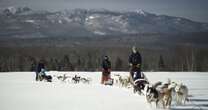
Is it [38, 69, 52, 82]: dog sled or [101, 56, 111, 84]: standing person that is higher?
[101, 56, 111, 84]: standing person

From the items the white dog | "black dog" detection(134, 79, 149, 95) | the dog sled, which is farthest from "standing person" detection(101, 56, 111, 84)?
the white dog

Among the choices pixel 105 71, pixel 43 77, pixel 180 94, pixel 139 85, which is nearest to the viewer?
pixel 180 94

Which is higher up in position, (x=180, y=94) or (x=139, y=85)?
(x=139, y=85)

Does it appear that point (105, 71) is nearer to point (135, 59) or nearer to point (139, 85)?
point (135, 59)

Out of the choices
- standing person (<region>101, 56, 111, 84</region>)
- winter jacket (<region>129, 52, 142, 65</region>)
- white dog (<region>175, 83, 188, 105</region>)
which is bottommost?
white dog (<region>175, 83, 188, 105</region>)

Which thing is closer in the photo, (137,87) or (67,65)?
(137,87)

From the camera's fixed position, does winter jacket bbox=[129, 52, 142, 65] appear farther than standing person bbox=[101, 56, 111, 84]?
No

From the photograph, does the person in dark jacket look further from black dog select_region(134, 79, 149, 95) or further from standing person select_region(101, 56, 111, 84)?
standing person select_region(101, 56, 111, 84)

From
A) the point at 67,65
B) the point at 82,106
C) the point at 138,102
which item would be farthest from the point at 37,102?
the point at 67,65

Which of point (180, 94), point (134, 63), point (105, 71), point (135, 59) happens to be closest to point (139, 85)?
Answer: point (134, 63)

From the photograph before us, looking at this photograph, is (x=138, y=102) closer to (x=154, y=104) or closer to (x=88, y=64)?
(x=154, y=104)

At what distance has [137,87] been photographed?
52.9 ft

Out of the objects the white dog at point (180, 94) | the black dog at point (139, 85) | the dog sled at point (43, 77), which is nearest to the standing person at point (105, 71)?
the dog sled at point (43, 77)

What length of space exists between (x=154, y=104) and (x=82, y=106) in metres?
1.97
